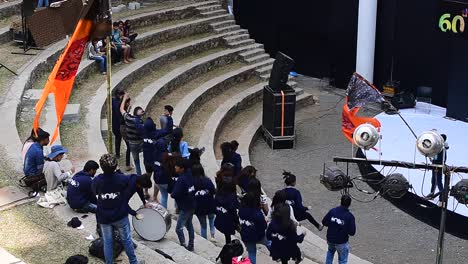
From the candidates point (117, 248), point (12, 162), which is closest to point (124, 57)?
point (12, 162)

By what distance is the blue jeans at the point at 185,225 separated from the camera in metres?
11.8

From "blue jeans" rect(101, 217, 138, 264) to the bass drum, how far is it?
0.77 meters

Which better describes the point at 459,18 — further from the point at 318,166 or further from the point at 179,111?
the point at 179,111

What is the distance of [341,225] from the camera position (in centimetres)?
1123

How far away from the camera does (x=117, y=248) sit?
10.8 metres

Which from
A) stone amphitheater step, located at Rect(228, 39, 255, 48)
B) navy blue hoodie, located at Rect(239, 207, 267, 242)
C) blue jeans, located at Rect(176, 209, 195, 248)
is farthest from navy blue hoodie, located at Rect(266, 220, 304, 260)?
stone amphitheater step, located at Rect(228, 39, 255, 48)

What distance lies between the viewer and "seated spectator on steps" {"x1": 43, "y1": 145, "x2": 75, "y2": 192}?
12.0 meters

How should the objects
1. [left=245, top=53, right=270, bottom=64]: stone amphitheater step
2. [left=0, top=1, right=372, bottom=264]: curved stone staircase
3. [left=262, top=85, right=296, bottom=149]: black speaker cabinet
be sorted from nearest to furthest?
[left=0, top=1, right=372, bottom=264]: curved stone staircase, [left=262, top=85, right=296, bottom=149]: black speaker cabinet, [left=245, top=53, right=270, bottom=64]: stone amphitheater step

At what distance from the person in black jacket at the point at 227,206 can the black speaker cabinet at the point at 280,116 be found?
7.12m

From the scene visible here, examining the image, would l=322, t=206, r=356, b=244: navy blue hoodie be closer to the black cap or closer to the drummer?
the drummer

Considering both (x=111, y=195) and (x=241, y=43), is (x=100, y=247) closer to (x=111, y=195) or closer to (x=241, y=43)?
(x=111, y=195)

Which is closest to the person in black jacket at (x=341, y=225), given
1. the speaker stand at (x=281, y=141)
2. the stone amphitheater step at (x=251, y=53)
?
the speaker stand at (x=281, y=141)

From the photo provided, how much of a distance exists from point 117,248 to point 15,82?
759 cm

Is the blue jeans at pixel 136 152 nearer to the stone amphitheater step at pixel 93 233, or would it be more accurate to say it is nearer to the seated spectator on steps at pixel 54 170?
the seated spectator on steps at pixel 54 170
